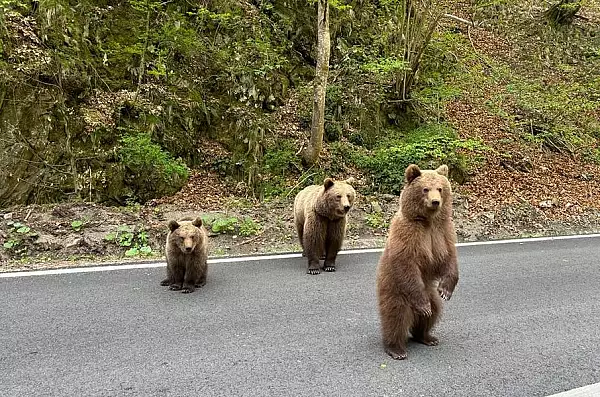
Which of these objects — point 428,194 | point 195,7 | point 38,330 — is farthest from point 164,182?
point 428,194

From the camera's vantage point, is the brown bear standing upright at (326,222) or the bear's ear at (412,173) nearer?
the bear's ear at (412,173)

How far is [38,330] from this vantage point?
4.79 m

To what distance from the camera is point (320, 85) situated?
1255 centimetres

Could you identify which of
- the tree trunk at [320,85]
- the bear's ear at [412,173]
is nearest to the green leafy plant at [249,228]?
the tree trunk at [320,85]

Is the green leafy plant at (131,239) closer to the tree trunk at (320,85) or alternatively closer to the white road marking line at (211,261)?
the white road marking line at (211,261)

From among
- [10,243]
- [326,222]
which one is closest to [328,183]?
[326,222]

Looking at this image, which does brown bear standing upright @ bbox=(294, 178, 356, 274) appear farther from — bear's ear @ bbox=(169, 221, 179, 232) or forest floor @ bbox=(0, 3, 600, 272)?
bear's ear @ bbox=(169, 221, 179, 232)

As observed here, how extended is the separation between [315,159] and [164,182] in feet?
13.0

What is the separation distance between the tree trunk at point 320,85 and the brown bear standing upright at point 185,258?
279 inches

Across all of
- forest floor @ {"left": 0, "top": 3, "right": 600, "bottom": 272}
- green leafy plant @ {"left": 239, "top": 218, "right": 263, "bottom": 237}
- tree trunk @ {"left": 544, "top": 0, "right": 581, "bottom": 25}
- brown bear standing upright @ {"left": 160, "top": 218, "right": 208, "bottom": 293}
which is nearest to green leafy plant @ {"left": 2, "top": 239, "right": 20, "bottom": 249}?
forest floor @ {"left": 0, "top": 3, "right": 600, "bottom": 272}

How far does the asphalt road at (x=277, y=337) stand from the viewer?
3828mm

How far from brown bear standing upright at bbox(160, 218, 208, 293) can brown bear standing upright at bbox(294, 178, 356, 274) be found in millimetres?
1666

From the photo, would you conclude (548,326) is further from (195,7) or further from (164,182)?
(195,7)

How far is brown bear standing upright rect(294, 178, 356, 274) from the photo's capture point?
7043mm
